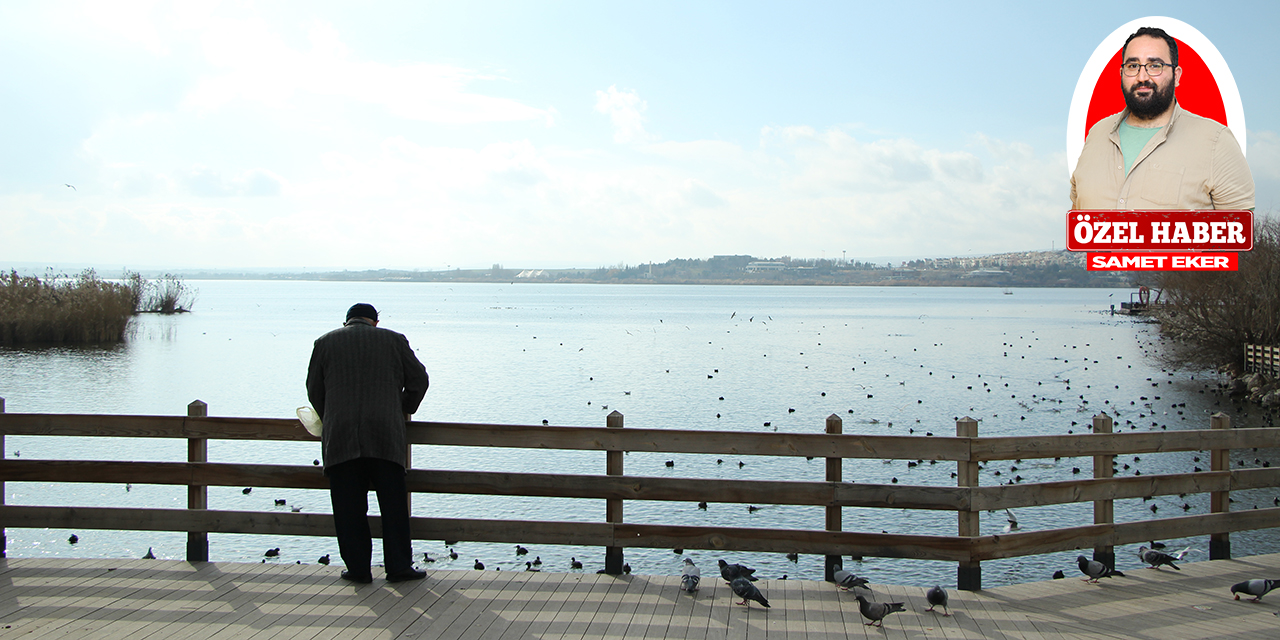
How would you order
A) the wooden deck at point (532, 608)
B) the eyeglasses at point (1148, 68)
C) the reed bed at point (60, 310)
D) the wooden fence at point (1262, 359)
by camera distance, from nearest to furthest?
the wooden deck at point (532, 608) < the eyeglasses at point (1148, 68) < the wooden fence at point (1262, 359) < the reed bed at point (60, 310)

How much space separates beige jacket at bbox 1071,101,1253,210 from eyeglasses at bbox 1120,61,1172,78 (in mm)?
513

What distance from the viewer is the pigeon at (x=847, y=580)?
6797 mm

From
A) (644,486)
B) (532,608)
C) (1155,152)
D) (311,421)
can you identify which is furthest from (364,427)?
(1155,152)

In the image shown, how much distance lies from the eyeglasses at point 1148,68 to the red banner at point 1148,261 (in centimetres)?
231

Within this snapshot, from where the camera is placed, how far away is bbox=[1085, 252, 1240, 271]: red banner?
12.1 m

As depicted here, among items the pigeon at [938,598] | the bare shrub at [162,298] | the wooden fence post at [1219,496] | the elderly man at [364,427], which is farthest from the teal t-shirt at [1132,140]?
the bare shrub at [162,298]

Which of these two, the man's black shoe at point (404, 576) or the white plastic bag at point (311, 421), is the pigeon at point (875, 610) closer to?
the man's black shoe at point (404, 576)

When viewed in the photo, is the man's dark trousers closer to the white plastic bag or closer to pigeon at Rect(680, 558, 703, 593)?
the white plastic bag

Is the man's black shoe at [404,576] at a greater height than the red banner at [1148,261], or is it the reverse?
the red banner at [1148,261]

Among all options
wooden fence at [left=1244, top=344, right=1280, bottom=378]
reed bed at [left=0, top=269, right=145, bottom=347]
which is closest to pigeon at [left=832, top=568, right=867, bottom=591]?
wooden fence at [left=1244, top=344, right=1280, bottom=378]

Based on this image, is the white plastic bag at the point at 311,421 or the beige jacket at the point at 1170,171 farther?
the beige jacket at the point at 1170,171

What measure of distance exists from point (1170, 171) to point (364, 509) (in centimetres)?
1052

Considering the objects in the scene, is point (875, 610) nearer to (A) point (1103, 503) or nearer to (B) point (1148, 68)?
(A) point (1103, 503)

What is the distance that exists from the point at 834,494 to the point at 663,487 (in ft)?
4.42
